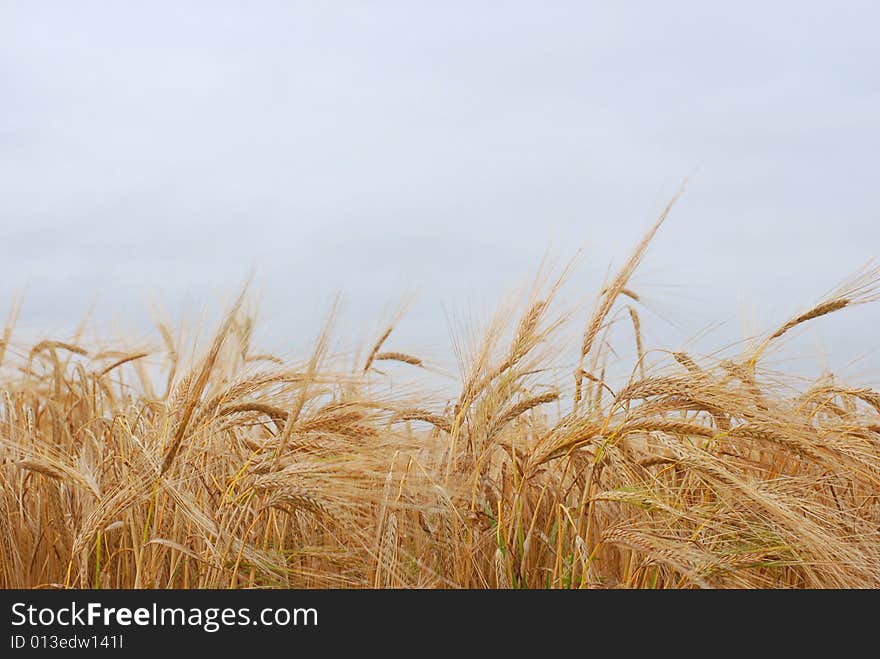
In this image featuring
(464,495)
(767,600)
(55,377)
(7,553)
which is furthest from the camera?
(55,377)

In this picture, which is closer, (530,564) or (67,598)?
(67,598)

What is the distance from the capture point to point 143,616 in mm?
2264

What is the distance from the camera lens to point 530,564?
2551mm

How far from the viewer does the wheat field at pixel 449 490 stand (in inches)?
86.5

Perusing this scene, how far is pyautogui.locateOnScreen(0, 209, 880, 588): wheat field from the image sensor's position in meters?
2.20

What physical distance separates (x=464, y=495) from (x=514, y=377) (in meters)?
0.37

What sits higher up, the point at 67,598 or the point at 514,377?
the point at 514,377

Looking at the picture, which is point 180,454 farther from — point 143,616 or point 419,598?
point 419,598

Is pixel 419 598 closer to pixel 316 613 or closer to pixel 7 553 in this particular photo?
pixel 316 613

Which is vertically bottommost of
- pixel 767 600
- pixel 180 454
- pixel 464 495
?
pixel 767 600

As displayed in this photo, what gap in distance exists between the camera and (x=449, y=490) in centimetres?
237

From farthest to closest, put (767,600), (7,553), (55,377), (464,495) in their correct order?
(55,377)
(7,553)
(464,495)
(767,600)

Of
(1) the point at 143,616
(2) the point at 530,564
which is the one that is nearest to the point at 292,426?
(1) the point at 143,616

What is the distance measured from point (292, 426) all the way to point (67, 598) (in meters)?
0.76
